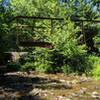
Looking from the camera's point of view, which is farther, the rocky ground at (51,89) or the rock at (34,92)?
the rock at (34,92)

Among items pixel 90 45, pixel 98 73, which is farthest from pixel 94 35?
pixel 98 73

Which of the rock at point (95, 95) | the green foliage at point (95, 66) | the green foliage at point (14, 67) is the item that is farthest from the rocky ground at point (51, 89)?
the green foliage at point (14, 67)

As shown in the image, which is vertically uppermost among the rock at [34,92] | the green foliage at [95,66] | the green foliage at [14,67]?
the rock at [34,92]

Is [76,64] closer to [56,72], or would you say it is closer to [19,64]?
[56,72]

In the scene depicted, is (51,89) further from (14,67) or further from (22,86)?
(14,67)

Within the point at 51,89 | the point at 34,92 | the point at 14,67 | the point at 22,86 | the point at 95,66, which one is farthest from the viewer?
the point at 14,67

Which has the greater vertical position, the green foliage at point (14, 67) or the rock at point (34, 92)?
the rock at point (34, 92)

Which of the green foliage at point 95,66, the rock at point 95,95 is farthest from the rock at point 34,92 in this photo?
the green foliage at point 95,66

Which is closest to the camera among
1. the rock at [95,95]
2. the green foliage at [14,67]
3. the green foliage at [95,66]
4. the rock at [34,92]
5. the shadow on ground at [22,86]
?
the rock at [95,95]

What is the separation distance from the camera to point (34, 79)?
17375 mm

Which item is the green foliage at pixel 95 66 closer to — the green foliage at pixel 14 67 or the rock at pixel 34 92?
the rock at pixel 34 92

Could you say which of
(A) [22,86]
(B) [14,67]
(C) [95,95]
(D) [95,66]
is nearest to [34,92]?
(A) [22,86]

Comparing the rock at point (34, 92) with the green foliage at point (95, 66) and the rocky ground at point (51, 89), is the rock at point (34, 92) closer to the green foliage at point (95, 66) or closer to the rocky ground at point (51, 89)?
the rocky ground at point (51, 89)

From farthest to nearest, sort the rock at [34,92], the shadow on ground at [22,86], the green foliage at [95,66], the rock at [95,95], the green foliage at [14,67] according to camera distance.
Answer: the green foliage at [14,67] → the green foliage at [95,66] → the rock at [34,92] → the shadow on ground at [22,86] → the rock at [95,95]
